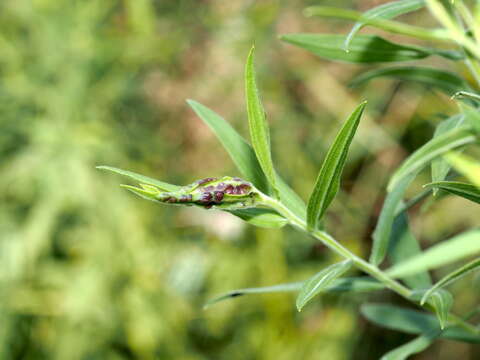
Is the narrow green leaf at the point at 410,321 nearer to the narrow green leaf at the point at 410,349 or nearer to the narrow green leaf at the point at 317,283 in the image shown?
the narrow green leaf at the point at 410,349

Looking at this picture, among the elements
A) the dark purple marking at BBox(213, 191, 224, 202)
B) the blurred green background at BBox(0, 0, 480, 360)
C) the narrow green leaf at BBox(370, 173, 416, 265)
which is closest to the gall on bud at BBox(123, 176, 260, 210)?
the dark purple marking at BBox(213, 191, 224, 202)

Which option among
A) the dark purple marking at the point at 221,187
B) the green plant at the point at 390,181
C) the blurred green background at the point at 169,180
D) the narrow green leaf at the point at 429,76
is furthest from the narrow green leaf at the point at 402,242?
the blurred green background at the point at 169,180

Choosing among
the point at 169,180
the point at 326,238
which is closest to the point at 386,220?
the point at 326,238

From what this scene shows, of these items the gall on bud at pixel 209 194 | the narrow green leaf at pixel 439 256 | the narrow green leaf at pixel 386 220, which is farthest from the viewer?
the narrow green leaf at pixel 386 220

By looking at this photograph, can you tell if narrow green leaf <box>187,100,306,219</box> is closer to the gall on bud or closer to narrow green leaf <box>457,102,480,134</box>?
the gall on bud

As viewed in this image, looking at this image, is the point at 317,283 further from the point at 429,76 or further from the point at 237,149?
the point at 429,76

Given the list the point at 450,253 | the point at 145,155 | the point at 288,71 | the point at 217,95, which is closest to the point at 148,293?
the point at 145,155
